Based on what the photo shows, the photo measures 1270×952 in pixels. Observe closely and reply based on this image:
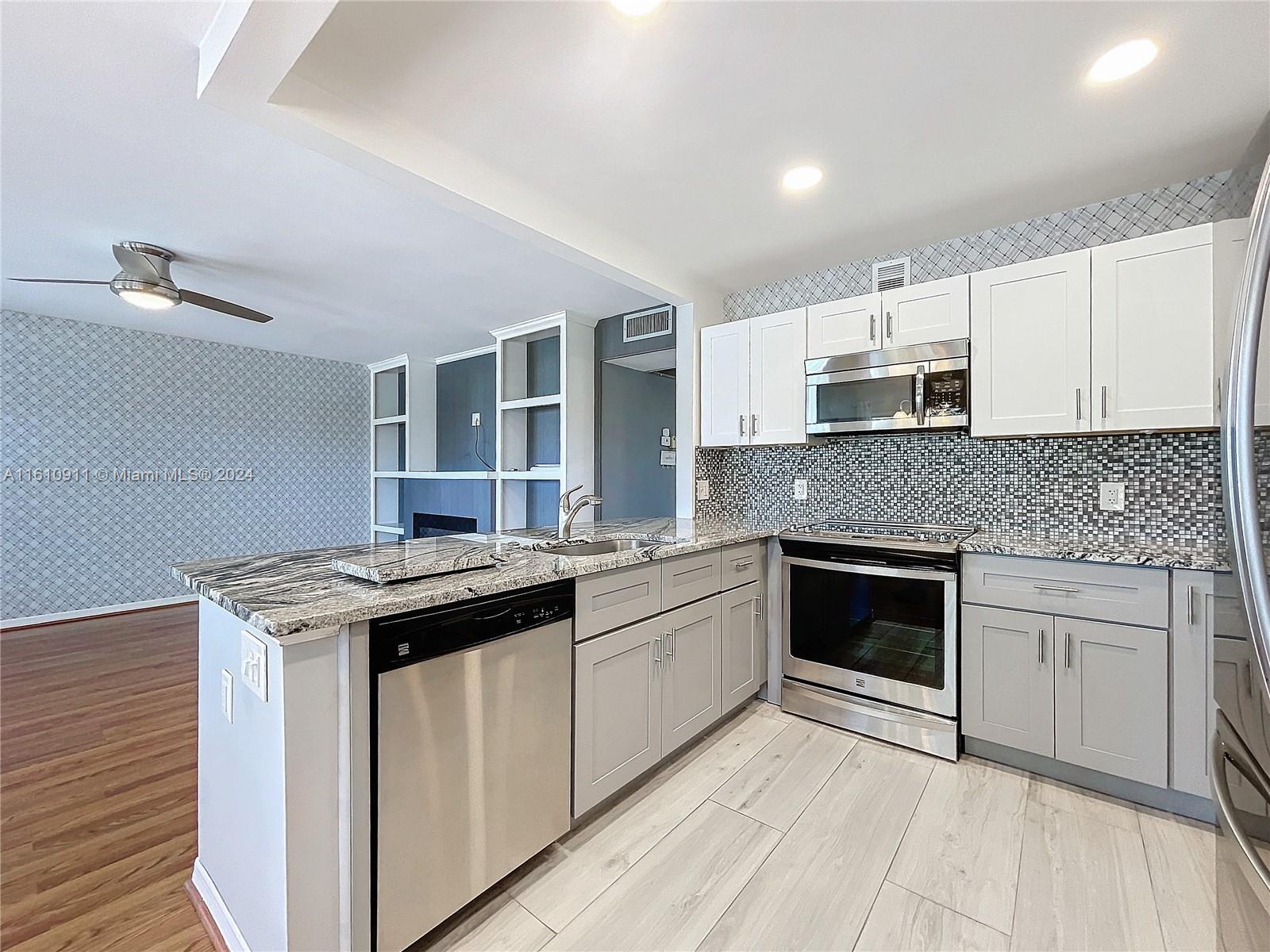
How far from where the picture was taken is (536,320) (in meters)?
4.39

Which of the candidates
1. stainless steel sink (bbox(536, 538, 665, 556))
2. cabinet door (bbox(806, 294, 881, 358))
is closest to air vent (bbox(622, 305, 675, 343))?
cabinet door (bbox(806, 294, 881, 358))

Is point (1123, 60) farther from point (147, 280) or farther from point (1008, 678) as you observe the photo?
point (147, 280)

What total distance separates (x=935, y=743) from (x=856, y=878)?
94cm

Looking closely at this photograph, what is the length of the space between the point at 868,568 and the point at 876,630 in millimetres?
300

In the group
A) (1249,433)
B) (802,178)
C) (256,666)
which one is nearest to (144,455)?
(256,666)

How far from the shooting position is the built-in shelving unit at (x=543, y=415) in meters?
4.23

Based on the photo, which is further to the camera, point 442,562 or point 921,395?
point 921,395

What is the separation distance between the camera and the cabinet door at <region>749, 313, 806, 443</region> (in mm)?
2992

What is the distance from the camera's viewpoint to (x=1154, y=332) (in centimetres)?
210

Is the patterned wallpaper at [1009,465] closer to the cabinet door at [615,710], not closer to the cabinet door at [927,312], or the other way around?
the cabinet door at [927,312]

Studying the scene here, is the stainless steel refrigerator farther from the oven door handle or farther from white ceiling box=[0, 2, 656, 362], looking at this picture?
white ceiling box=[0, 2, 656, 362]

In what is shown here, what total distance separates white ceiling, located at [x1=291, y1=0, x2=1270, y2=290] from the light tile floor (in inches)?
94.2

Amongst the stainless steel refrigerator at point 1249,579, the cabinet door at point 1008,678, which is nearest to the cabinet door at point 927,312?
the cabinet door at point 1008,678

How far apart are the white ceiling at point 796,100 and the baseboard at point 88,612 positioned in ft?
15.9
